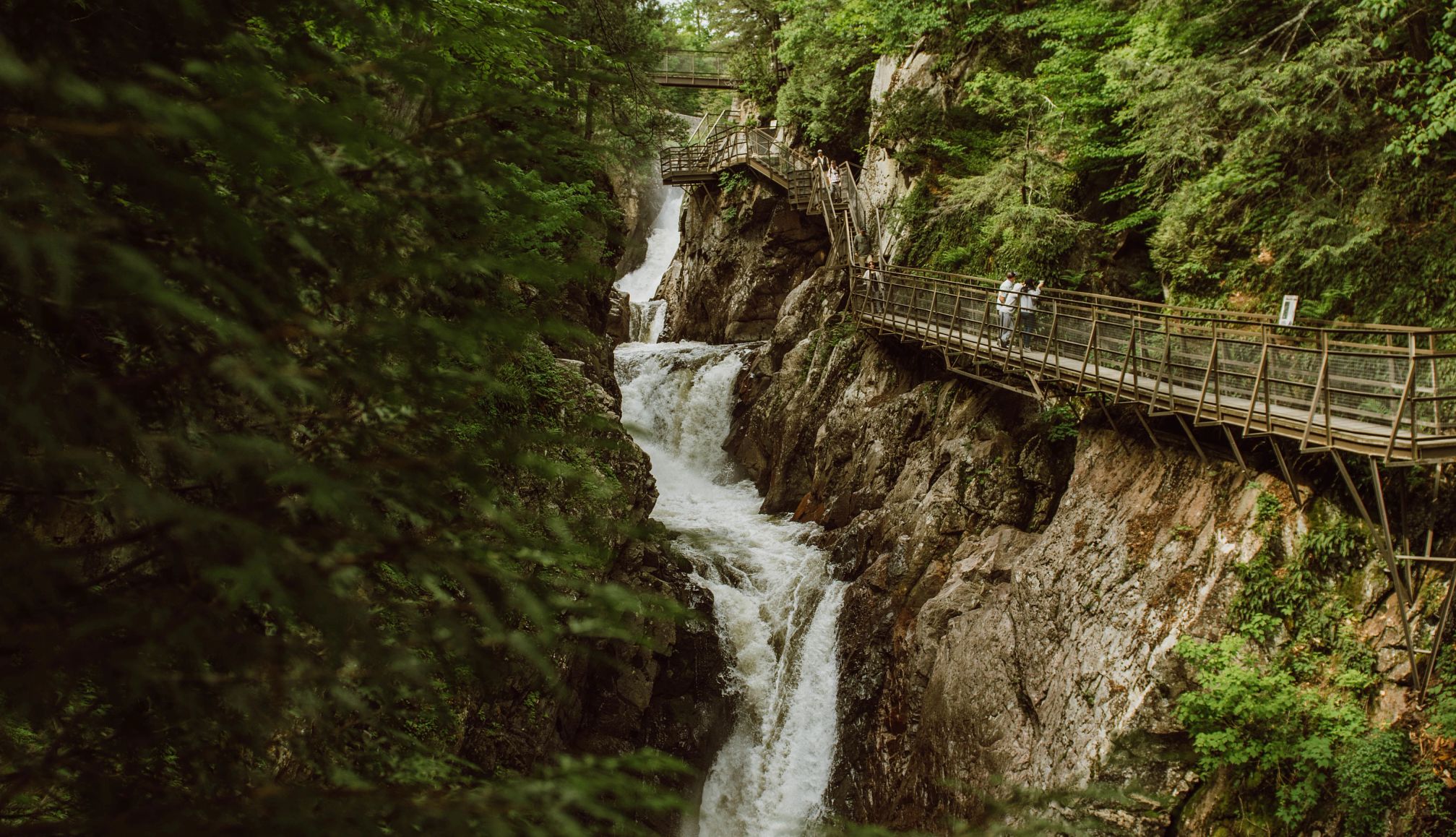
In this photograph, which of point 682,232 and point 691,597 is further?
point 682,232

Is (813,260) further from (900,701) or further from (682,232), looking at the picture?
(900,701)

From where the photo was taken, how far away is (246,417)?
2.18 meters

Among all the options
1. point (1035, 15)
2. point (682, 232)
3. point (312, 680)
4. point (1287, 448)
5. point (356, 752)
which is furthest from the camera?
point (682, 232)

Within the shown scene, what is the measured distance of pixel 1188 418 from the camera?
941 centimetres

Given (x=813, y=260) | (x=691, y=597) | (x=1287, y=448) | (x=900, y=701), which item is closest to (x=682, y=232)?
(x=813, y=260)

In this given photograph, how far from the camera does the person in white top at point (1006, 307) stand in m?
12.4

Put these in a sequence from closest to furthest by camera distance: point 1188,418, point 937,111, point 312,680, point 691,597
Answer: point 312,680, point 1188,418, point 691,597, point 937,111

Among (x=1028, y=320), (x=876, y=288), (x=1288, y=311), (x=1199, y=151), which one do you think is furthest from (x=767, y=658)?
(x=1199, y=151)

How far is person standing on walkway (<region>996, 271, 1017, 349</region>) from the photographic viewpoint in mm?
12414

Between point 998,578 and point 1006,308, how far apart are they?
4591mm

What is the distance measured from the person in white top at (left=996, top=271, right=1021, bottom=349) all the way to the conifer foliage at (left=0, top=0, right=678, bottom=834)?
11.3 m

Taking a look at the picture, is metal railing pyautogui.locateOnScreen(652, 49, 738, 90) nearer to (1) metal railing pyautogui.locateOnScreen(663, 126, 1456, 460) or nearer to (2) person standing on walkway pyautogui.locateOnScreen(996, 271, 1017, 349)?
(1) metal railing pyautogui.locateOnScreen(663, 126, 1456, 460)

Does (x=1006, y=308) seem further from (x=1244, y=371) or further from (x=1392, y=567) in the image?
(x=1392, y=567)

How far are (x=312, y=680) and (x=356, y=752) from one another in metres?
1.10
